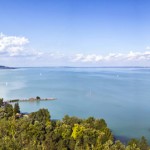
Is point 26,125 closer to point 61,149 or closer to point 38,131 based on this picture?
point 38,131

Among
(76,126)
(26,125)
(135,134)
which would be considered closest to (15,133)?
(26,125)

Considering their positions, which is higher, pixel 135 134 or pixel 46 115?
pixel 46 115

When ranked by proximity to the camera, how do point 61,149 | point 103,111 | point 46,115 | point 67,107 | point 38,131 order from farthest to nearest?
point 67,107 < point 103,111 < point 46,115 < point 38,131 < point 61,149

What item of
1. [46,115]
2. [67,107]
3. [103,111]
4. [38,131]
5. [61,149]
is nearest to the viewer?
[61,149]

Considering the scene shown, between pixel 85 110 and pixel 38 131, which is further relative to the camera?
pixel 85 110

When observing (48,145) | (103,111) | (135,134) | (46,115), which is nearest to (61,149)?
(48,145)

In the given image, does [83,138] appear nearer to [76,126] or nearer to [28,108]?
[76,126]

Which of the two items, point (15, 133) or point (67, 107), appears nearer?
point (15, 133)
